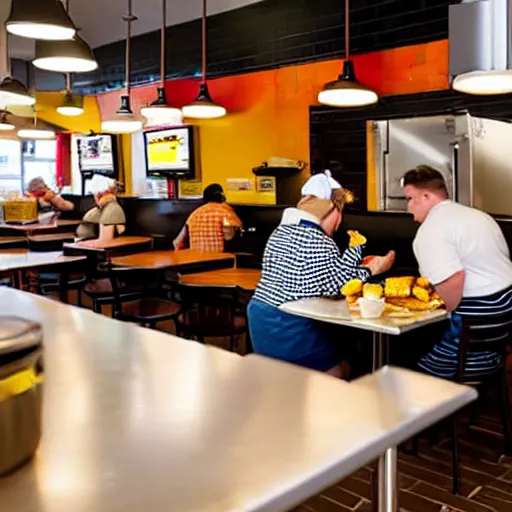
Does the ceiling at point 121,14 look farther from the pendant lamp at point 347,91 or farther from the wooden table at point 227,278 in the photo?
the wooden table at point 227,278

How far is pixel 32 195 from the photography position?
8.85m

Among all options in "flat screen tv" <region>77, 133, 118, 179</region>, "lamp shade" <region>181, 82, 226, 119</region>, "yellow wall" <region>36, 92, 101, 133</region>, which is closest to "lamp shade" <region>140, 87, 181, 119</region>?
"lamp shade" <region>181, 82, 226, 119</region>

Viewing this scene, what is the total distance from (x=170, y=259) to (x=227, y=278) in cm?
96

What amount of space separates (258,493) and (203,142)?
6909 mm

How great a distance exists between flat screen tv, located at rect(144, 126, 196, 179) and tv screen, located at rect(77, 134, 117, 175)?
0.95m

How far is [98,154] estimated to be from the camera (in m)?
9.03

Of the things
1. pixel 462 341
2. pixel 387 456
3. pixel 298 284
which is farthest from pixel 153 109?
pixel 387 456

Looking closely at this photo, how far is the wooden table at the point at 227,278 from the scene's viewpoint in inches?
A: 171

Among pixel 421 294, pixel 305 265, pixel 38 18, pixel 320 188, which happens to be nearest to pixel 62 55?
pixel 38 18

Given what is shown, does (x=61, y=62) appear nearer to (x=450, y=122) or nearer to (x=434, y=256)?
(x=434, y=256)

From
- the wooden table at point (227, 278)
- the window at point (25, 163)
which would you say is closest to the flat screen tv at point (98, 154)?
the window at point (25, 163)

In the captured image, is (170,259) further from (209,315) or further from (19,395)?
(19,395)

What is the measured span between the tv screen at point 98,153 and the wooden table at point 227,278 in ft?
14.4

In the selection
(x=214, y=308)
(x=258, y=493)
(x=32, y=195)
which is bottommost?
(x=214, y=308)
